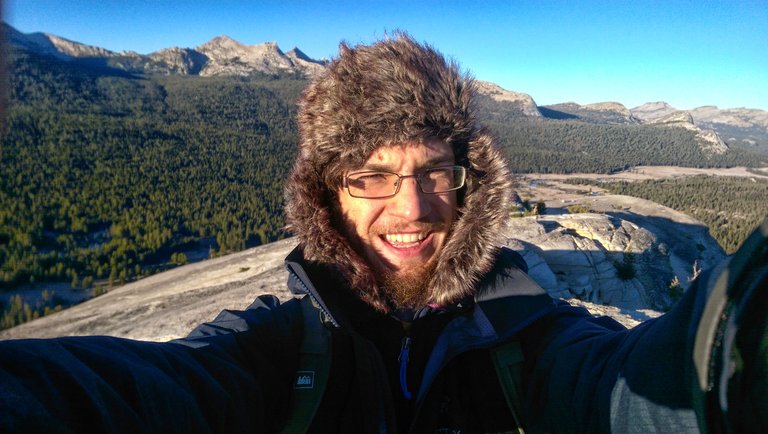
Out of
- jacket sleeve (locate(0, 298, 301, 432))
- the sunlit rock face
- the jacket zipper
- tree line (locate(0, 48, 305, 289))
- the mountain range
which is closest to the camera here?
jacket sleeve (locate(0, 298, 301, 432))

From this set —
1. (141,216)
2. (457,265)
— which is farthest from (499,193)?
(141,216)

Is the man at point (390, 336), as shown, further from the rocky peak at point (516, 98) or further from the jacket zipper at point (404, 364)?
the rocky peak at point (516, 98)

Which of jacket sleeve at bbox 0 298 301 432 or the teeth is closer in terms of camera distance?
jacket sleeve at bbox 0 298 301 432

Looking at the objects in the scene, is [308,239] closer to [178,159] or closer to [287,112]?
[178,159]

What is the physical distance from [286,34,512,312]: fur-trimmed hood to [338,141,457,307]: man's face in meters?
0.08

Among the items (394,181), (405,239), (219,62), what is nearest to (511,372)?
(405,239)

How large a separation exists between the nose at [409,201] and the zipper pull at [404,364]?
2.29 feet

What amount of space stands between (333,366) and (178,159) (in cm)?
6481

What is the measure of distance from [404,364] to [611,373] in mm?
1088

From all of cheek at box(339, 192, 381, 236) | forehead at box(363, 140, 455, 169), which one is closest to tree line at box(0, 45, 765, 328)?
forehead at box(363, 140, 455, 169)

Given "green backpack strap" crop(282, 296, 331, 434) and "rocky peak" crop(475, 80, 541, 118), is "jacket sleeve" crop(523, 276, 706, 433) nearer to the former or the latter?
"green backpack strap" crop(282, 296, 331, 434)

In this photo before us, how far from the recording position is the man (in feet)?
3.39

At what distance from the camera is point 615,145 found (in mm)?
114000

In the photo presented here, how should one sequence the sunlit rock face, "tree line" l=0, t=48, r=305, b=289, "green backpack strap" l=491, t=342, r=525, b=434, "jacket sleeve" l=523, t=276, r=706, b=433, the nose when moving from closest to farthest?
"jacket sleeve" l=523, t=276, r=706, b=433 → "green backpack strap" l=491, t=342, r=525, b=434 → the nose → the sunlit rock face → "tree line" l=0, t=48, r=305, b=289
